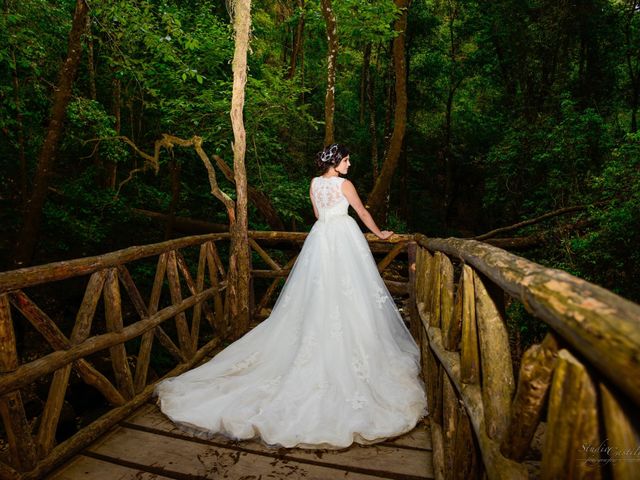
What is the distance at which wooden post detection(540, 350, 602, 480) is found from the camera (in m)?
0.86

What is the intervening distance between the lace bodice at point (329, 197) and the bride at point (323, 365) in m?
0.01

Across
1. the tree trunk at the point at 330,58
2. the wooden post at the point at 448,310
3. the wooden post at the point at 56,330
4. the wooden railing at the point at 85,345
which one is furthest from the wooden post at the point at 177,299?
the tree trunk at the point at 330,58

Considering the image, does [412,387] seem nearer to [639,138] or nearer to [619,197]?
[619,197]

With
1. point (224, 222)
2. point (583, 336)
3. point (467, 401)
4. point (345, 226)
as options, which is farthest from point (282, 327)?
point (224, 222)

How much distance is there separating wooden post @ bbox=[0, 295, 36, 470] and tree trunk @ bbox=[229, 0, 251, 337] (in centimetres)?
278

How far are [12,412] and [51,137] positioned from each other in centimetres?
544

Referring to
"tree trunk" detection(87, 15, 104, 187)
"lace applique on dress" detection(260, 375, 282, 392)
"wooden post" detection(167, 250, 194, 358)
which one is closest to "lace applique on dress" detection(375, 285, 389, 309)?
"lace applique on dress" detection(260, 375, 282, 392)

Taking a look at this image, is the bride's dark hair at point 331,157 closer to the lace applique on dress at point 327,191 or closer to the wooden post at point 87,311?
the lace applique on dress at point 327,191

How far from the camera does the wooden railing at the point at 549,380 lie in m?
0.74

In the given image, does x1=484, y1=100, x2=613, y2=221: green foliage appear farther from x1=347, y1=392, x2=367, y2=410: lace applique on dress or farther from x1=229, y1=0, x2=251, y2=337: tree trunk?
x1=347, y1=392, x2=367, y2=410: lace applique on dress

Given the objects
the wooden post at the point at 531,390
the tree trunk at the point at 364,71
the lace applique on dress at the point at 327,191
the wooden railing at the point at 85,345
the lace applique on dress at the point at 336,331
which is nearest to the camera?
the wooden post at the point at 531,390

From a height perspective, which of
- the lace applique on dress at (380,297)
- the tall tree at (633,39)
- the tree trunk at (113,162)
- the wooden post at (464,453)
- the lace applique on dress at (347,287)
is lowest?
the wooden post at (464,453)

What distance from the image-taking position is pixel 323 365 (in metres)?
3.35

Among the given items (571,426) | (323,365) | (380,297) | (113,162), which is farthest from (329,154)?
(113,162)
